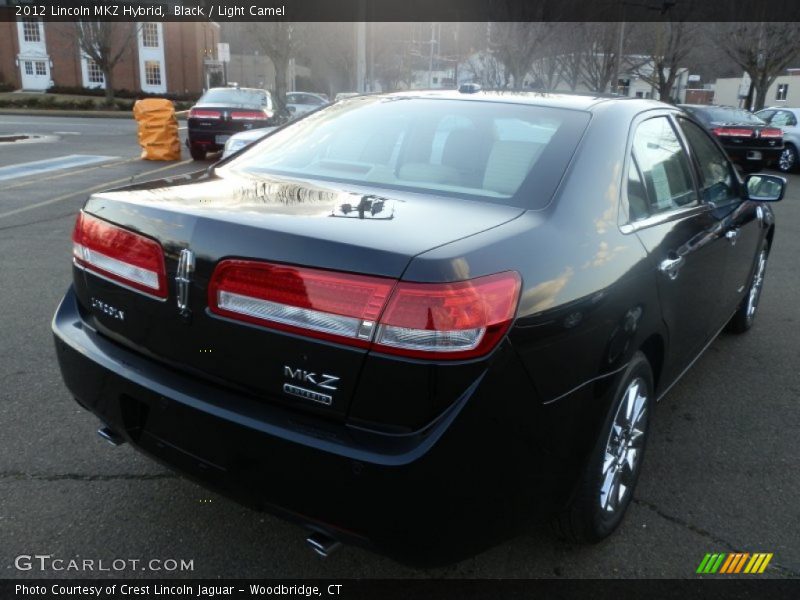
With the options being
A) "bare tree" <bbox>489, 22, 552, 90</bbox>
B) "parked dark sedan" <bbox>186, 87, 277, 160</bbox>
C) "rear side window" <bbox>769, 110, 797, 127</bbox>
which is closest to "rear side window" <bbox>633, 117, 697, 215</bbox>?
"parked dark sedan" <bbox>186, 87, 277, 160</bbox>

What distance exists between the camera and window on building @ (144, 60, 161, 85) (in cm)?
5794

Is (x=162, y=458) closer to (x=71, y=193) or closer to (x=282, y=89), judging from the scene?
(x=71, y=193)

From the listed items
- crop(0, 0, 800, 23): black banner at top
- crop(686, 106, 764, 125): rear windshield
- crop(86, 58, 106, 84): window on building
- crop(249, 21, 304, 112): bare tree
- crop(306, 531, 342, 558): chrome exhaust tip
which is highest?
crop(0, 0, 800, 23): black banner at top

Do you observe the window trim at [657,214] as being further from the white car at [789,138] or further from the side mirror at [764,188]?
the white car at [789,138]

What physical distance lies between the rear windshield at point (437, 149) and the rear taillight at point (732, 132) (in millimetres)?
14288

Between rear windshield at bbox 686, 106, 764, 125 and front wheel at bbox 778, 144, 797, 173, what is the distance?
3.77 feet

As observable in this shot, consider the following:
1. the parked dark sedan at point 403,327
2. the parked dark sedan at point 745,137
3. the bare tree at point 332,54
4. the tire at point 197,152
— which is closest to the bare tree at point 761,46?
the parked dark sedan at point 745,137

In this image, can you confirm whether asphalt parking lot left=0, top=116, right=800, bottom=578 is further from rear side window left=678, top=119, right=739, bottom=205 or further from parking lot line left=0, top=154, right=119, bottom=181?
parking lot line left=0, top=154, right=119, bottom=181

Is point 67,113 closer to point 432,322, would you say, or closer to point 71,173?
point 71,173

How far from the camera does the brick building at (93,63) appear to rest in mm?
56375

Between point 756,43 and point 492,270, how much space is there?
3284cm

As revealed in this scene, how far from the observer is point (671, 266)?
280cm

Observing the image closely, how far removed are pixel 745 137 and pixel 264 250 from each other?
16.2 m
